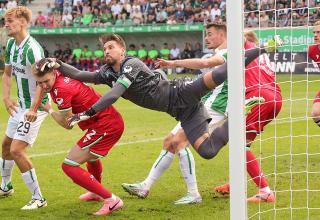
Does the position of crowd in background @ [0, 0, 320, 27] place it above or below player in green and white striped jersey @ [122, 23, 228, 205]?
below

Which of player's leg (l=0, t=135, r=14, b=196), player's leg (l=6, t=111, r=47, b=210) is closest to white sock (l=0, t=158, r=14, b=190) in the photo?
player's leg (l=0, t=135, r=14, b=196)

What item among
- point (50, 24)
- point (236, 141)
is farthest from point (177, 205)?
point (50, 24)

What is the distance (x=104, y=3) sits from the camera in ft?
139

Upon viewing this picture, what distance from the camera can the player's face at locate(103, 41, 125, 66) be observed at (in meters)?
7.58

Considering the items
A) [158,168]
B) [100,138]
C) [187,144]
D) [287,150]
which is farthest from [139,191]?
[287,150]

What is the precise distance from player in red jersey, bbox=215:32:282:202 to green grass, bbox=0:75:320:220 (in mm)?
165

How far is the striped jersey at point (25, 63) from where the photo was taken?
8172mm

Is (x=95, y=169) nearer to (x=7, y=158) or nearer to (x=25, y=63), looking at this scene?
(x=7, y=158)

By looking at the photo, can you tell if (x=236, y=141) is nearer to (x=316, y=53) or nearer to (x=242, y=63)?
(x=242, y=63)

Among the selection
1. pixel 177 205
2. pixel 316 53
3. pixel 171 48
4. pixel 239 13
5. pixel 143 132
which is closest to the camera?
pixel 239 13

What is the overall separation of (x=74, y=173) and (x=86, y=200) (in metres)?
1.05

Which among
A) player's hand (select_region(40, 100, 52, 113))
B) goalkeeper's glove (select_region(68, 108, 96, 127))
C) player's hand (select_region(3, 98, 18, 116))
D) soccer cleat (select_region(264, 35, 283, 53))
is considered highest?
soccer cleat (select_region(264, 35, 283, 53))

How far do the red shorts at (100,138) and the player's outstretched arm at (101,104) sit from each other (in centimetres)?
64

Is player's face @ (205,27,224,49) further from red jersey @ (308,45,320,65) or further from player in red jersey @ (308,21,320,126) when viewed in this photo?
red jersey @ (308,45,320,65)
